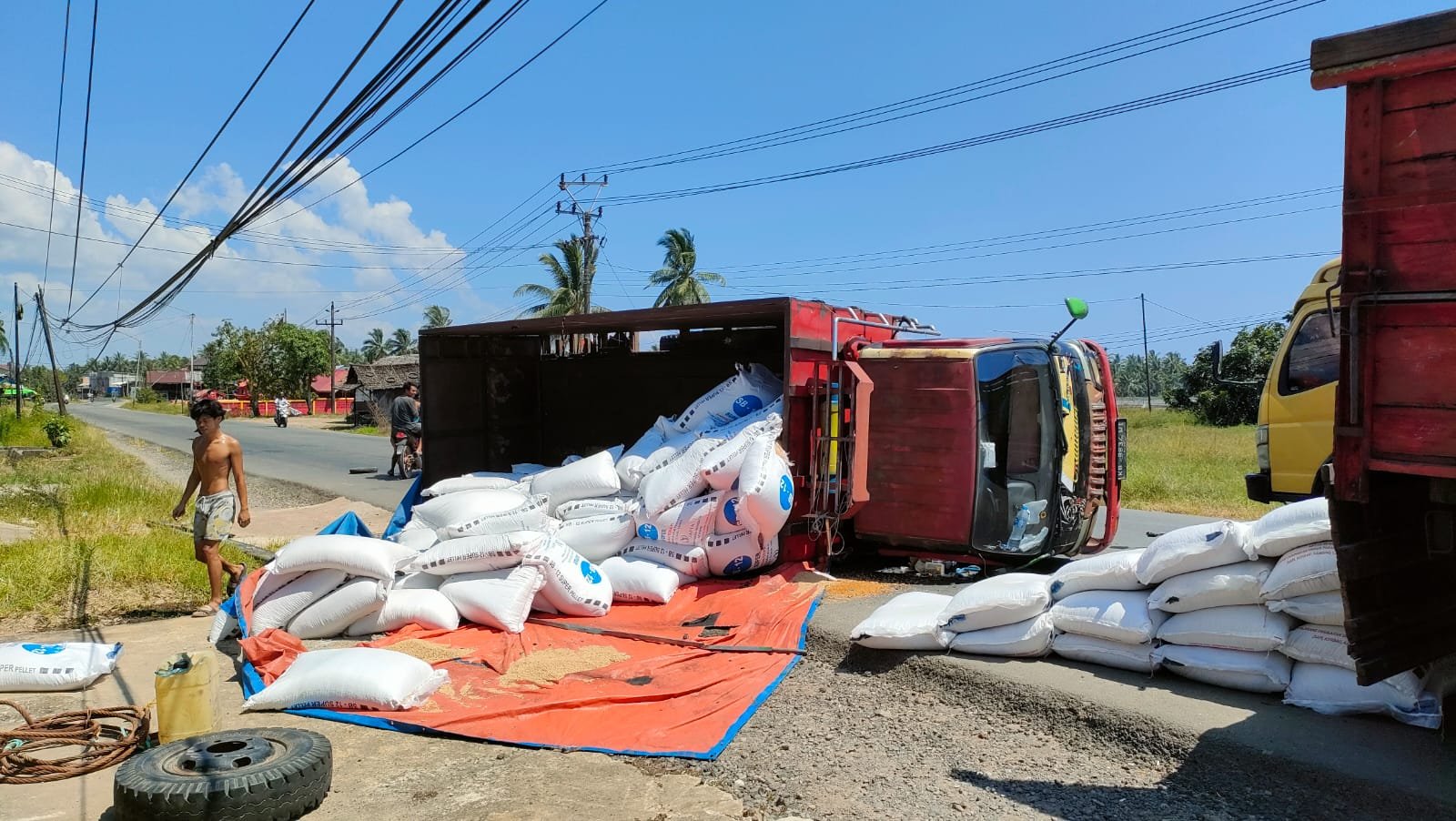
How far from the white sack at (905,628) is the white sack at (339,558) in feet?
9.50

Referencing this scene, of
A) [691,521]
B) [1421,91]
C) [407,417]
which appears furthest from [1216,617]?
[407,417]

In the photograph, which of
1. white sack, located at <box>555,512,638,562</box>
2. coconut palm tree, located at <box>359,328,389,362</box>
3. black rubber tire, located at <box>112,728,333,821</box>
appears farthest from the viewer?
coconut palm tree, located at <box>359,328,389,362</box>

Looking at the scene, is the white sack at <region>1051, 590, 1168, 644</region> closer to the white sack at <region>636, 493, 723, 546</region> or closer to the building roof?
the white sack at <region>636, 493, 723, 546</region>

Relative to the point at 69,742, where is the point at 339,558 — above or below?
above

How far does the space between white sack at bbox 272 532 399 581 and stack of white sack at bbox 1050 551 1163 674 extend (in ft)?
12.8

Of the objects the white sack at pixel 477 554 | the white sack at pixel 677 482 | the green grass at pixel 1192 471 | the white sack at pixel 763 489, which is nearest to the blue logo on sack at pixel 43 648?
the white sack at pixel 477 554

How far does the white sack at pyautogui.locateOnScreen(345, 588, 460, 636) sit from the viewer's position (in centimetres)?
562

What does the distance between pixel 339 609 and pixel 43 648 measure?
145cm

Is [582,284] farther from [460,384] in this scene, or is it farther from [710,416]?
[710,416]

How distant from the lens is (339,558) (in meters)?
5.46

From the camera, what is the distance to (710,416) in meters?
7.19

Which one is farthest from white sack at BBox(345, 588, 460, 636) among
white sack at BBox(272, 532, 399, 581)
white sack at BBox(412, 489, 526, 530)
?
white sack at BBox(412, 489, 526, 530)

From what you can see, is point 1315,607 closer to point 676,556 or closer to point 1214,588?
point 1214,588

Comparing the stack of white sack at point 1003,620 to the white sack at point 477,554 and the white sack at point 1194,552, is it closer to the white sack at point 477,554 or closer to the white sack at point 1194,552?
the white sack at point 1194,552
